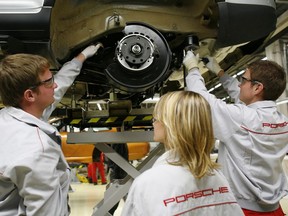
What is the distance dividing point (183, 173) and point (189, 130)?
150 millimetres

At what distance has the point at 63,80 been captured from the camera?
2432 millimetres

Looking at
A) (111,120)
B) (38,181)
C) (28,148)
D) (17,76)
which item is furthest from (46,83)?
(111,120)

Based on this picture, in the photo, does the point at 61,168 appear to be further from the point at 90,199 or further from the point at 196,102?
the point at 90,199

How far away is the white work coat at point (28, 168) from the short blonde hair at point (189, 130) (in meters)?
0.50

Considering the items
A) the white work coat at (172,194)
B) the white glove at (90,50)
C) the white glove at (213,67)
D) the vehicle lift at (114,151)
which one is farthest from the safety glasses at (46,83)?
the white glove at (213,67)

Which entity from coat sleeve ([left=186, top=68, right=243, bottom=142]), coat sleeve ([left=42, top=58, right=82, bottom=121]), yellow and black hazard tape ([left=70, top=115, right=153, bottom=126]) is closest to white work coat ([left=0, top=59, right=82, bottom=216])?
coat sleeve ([left=42, top=58, right=82, bottom=121])

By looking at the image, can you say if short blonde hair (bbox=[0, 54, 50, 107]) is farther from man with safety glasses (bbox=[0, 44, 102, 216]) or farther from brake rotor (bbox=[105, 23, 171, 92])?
brake rotor (bbox=[105, 23, 171, 92])

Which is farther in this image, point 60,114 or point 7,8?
point 60,114

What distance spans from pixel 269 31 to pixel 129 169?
5.22ft

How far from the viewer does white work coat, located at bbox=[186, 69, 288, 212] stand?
217cm

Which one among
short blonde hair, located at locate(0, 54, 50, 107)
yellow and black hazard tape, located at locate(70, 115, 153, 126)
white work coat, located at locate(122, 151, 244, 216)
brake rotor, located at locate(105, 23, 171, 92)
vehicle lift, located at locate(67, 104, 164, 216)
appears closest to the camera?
white work coat, located at locate(122, 151, 244, 216)

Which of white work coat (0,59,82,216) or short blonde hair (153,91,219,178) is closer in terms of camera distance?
short blonde hair (153,91,219,178)

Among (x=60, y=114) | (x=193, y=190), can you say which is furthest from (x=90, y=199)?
(x=193, y=190)

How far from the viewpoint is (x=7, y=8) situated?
229 cm
